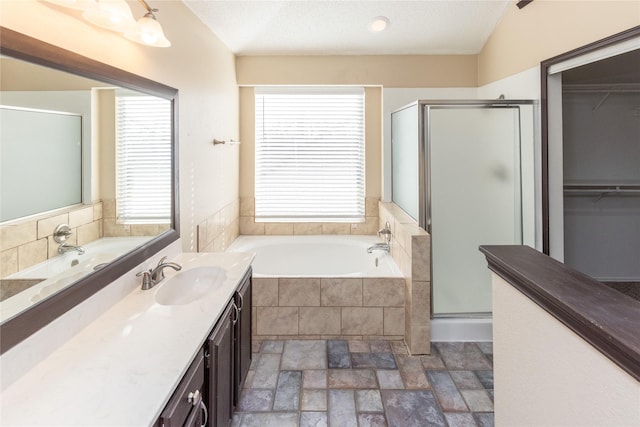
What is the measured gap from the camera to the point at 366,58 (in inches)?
142

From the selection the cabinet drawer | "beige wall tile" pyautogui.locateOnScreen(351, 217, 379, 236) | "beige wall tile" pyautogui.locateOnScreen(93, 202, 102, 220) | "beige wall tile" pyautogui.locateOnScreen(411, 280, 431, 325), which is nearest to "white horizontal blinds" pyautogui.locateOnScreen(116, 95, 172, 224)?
"beige wall tile" pyautogui.locateOnScreen(93, 202, 102, 220)

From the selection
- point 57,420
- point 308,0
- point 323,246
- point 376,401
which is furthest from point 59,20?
point 323,246

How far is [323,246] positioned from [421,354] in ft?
5.20

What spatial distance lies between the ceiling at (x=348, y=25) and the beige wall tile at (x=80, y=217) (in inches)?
69.0

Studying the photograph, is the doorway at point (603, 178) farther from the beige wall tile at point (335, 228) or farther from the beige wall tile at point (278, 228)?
the beige wall tile at point (278, 228)

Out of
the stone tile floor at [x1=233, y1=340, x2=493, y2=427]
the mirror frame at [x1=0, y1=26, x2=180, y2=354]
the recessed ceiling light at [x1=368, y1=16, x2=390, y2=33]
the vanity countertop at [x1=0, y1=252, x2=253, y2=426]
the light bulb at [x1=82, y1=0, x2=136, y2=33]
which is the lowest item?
the stone tile floor at [x1=233, y1=340, x2=493, y2=427]

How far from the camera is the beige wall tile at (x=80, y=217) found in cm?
126

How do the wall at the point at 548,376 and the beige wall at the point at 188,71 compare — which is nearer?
the wall at the point at 548,376

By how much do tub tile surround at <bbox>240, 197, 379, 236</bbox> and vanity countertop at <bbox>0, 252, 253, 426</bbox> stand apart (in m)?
2.47

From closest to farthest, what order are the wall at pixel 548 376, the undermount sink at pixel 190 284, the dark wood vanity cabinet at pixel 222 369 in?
the wall at pixel 548 376, the dark wood vanity cabinet at pixel 222 369, the undermount sink at pixel 190 284

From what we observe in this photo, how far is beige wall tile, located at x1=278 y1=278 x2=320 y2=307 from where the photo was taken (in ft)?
8.71

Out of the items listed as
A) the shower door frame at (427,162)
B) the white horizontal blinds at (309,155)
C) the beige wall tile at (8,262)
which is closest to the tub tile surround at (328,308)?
the shower door frame at (427,162)

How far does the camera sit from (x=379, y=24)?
9.97 feet

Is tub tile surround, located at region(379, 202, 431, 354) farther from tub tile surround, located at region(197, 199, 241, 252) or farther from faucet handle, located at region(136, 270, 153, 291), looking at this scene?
faucet handle, located at region(136, 270, 153, 291)
